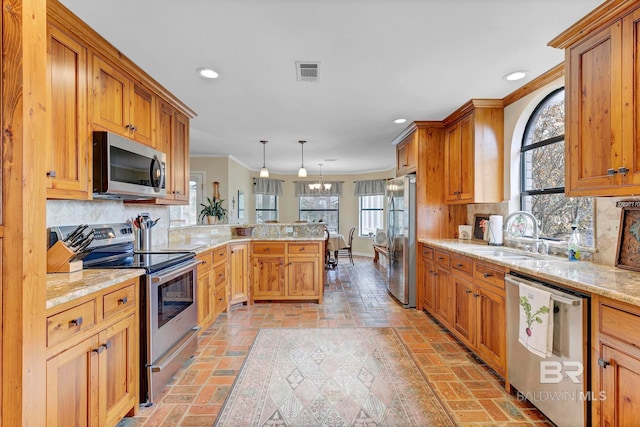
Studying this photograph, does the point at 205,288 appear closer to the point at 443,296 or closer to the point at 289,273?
the point at 289,273

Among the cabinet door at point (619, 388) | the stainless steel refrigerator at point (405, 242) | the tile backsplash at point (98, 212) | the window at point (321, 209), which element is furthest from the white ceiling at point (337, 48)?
the window at point (321, 209)

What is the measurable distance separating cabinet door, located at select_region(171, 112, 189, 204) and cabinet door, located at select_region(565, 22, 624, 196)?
328 centimetres

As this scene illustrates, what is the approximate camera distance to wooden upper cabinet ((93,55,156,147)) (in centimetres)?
200

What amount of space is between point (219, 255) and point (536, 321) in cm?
294

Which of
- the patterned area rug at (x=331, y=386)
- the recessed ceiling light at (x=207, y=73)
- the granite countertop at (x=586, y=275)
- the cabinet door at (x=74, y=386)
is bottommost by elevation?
the patterned area rug at (x=331, y=386)

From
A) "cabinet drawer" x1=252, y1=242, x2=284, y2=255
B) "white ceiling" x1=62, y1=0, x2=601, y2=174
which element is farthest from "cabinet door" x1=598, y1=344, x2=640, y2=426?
"cabinet drawer" x1=252, y1=242, x2=284, y2=255

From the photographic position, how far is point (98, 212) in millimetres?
2346

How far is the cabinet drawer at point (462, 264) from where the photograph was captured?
103 inches

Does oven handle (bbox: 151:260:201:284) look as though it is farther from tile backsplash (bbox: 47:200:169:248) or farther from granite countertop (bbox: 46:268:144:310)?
tile backsplash (bbox: 47:200:169:248)

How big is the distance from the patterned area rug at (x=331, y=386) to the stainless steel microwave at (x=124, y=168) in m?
1.63

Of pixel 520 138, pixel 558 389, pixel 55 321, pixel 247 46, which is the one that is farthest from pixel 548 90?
pixel 55 321

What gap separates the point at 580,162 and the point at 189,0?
8.21ft

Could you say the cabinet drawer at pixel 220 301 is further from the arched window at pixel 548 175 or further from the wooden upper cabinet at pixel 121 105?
the arched window at pixel 548 175

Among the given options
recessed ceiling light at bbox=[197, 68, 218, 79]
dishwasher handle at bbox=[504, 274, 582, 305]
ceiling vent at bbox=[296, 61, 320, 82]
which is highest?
recessed ceiling light at bbox=[197, 68, 218, 79]
